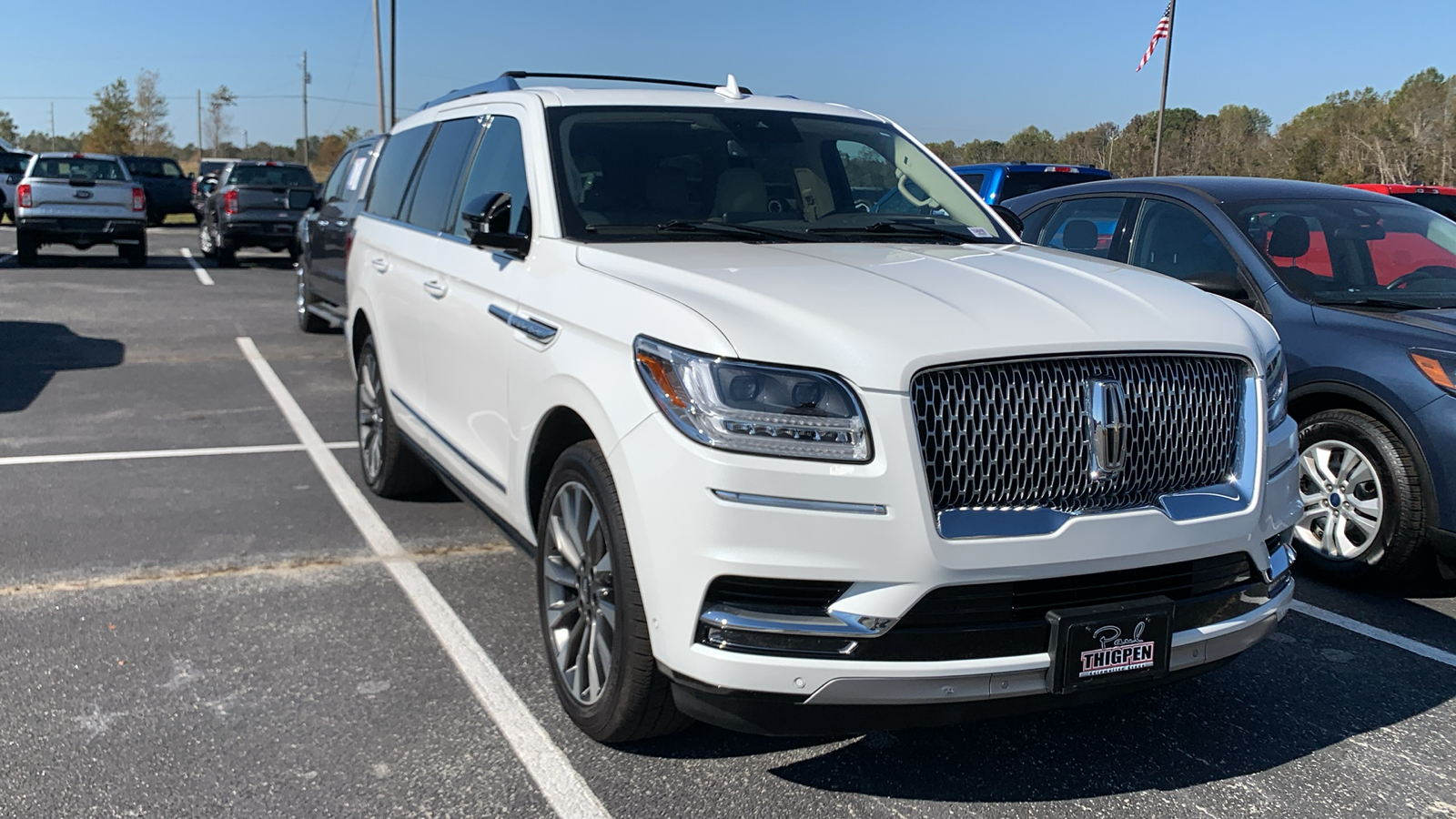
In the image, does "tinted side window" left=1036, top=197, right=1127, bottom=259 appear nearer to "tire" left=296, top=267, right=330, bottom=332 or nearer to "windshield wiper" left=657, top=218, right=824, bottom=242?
"windshield wiper" left=657, top=218, right=824, bottom=242

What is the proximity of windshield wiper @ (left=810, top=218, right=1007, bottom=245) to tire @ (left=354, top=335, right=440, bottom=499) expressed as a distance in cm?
240

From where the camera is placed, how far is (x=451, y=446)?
15.3 ft

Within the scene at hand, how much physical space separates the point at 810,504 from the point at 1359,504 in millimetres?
3345

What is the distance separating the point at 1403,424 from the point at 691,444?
344cm

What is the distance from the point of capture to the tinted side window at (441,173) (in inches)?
199

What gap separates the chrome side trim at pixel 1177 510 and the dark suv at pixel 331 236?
26.8 feet

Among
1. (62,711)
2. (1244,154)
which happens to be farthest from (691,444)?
(1244,154)

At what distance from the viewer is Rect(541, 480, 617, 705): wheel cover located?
328 cm

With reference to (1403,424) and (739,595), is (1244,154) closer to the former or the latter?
(1403,424)

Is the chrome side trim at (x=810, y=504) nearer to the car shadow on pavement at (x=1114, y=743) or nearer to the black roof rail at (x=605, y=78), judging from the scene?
the car shadow on pavement at (x=1114, y=743)

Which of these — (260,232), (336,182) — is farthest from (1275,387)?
(260,232)

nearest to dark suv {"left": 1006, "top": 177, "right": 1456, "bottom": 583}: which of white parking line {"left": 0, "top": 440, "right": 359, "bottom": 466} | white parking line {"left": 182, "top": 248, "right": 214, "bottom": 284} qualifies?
white parking line {"left": 0, "top": 440, "right": 359, "bottom": 466}

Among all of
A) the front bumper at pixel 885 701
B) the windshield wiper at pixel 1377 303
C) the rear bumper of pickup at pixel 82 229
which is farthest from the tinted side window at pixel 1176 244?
the rear bumper of pickup at pixel 82 229

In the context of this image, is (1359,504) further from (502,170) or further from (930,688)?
(502,170)
